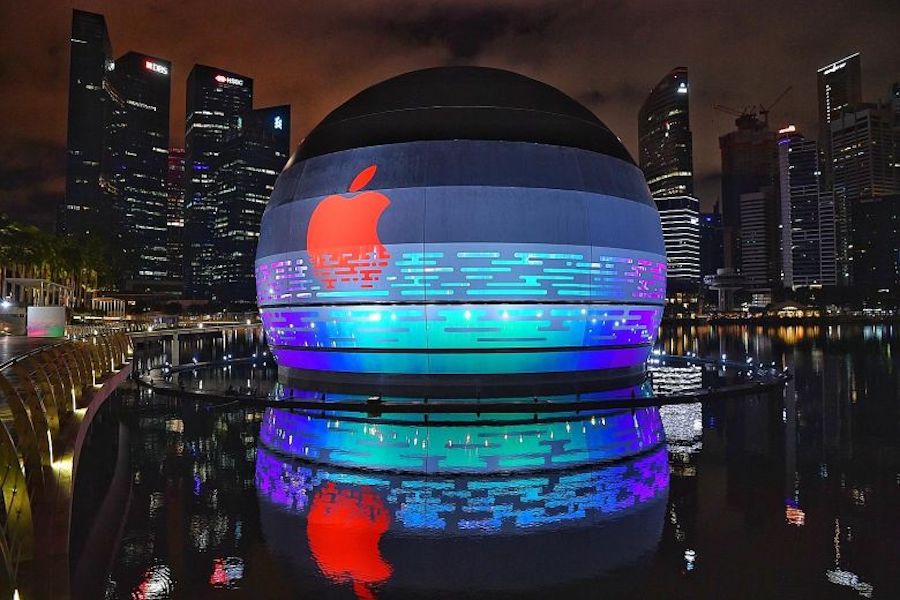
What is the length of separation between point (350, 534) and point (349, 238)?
2070 cm

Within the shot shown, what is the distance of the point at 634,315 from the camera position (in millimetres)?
33312

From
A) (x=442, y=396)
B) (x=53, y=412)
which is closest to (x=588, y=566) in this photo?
(x=53, y=412)

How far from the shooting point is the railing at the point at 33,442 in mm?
6750

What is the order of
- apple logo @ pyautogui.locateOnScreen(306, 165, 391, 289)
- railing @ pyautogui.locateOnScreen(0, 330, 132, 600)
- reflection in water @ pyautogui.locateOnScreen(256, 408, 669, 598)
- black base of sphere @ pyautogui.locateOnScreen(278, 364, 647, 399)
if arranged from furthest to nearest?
apple logo @ pyautogui.locateOnScreen(306, 165, 391, 289), black base of sphere @ pyautogui.locateOnScreen(278, 364, 647, 399), reflection in water @ pyautogui.locateOnScreen(256, 408, 669, 598), railing @ pyautogui.locateOnScreen(0, 330, 132, 600)

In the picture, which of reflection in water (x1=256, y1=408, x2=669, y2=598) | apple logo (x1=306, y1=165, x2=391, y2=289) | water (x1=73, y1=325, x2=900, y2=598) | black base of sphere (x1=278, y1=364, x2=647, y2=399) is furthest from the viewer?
apple logo (x1=306, y1=165, x2=391, y2=289)

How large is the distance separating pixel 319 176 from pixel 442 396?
1266 cm

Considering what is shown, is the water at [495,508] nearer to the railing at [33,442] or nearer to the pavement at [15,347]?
the railing at [33,442]

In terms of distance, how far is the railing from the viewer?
266 inches

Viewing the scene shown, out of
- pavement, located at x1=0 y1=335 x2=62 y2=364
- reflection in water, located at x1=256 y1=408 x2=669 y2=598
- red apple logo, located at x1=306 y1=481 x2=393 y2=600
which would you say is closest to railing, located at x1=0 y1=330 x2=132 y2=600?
reflection in water, located at x1=256 y1=408 x2=669 y2=598

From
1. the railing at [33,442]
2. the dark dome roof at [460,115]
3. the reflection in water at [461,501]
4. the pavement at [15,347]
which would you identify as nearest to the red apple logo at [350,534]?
the reflection in water at [461,501]

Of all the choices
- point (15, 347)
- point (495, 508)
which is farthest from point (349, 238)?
point (495, 508)

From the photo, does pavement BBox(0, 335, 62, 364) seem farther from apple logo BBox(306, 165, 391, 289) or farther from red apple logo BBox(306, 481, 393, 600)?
red apple logo BBox(306, 481, 393, 600)

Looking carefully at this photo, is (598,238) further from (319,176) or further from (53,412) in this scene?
(53,412)

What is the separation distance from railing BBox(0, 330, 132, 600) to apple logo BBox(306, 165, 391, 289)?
44.6 feet
